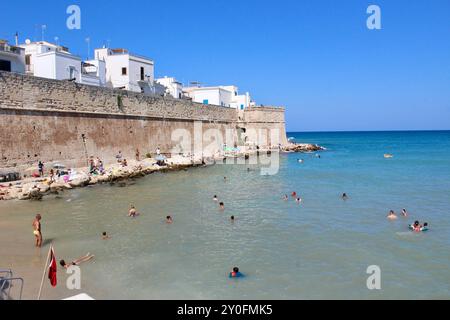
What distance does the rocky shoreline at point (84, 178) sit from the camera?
15125 mm

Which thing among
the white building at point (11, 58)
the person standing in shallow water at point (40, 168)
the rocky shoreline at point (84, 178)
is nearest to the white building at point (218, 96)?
the rocky shoreline at point (84, 178)

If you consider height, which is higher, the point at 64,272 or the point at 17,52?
the point at 17,52

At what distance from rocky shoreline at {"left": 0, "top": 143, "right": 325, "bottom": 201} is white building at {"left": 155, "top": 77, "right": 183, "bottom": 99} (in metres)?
15.7

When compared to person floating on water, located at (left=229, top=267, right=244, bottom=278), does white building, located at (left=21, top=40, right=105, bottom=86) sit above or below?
above

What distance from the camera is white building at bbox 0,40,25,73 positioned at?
74.8 ft

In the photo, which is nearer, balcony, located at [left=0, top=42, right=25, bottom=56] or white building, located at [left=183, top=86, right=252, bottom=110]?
balcony, located at [left=0, top=42, right=25, bottom=56]

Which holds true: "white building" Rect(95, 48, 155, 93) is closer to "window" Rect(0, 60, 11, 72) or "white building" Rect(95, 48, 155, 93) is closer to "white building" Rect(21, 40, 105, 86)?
"white building" Rect(21, 40, 105, 86)

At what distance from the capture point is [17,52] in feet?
77.3

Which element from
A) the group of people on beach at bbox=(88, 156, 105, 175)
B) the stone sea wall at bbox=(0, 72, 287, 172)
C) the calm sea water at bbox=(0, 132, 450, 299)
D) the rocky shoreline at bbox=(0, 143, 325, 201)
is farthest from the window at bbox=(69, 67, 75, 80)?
the calm sea water at bbox=(0, 132, 450, 299)

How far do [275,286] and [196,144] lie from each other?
92.7ft

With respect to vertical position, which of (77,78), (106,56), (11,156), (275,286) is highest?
(106,56)

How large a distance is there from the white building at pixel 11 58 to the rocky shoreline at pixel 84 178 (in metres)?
8.46
